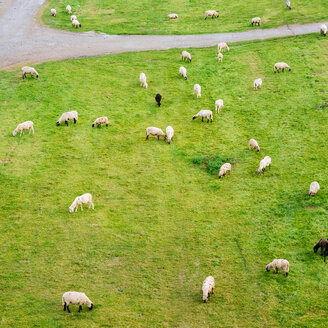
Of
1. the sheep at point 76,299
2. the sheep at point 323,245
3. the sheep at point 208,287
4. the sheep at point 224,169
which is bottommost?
the sheep at point 224,169

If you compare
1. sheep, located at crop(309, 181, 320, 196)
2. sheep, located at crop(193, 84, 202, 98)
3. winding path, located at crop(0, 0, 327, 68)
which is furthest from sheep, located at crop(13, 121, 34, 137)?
sheep, located at crop(309, 181, 320, 196)

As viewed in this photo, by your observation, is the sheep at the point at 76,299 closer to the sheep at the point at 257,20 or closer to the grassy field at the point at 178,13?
Result: the grassy field at the point at 178,13

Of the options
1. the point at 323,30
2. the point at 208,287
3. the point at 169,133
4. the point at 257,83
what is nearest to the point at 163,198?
the point at 169,133

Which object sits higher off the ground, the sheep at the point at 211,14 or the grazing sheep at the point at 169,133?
the grazing sheep at the point at 169,133

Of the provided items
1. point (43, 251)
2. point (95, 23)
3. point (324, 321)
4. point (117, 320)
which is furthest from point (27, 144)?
point (95, 23)

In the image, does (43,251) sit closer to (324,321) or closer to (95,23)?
(324,321)

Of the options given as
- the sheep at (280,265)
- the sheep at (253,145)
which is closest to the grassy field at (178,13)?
the sheep at (253,145)
